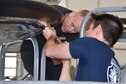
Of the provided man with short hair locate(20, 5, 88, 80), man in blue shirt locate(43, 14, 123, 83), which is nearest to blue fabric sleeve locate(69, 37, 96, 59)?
man in blue shirt locate(43, 14, 123, 83)

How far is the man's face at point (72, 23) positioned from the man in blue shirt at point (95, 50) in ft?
1.21

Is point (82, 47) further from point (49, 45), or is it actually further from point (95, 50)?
point (49, 45)

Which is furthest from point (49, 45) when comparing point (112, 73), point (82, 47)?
point (112, 73)

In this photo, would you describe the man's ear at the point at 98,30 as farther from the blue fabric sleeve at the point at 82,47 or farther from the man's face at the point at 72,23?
the man's face at the point at 72,23

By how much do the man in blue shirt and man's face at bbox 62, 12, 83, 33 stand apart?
1.21 ft

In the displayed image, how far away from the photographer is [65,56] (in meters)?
Result: 1.20

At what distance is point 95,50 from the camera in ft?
3.83

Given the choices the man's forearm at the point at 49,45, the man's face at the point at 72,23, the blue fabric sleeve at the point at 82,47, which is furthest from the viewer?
the man's face at the point at 72,23

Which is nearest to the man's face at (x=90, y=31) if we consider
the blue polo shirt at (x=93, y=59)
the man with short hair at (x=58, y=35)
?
the blue polo shirt at (x=93, y=59)

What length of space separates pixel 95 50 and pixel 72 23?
0.59m

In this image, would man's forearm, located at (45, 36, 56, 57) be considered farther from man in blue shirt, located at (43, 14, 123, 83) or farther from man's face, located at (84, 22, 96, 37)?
man's face, located at (84, 22, 96, 37)

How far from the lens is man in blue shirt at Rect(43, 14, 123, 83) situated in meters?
1.16

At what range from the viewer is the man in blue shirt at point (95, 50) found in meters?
1.16

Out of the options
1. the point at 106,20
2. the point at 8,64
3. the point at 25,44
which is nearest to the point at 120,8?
the point at 106,20
